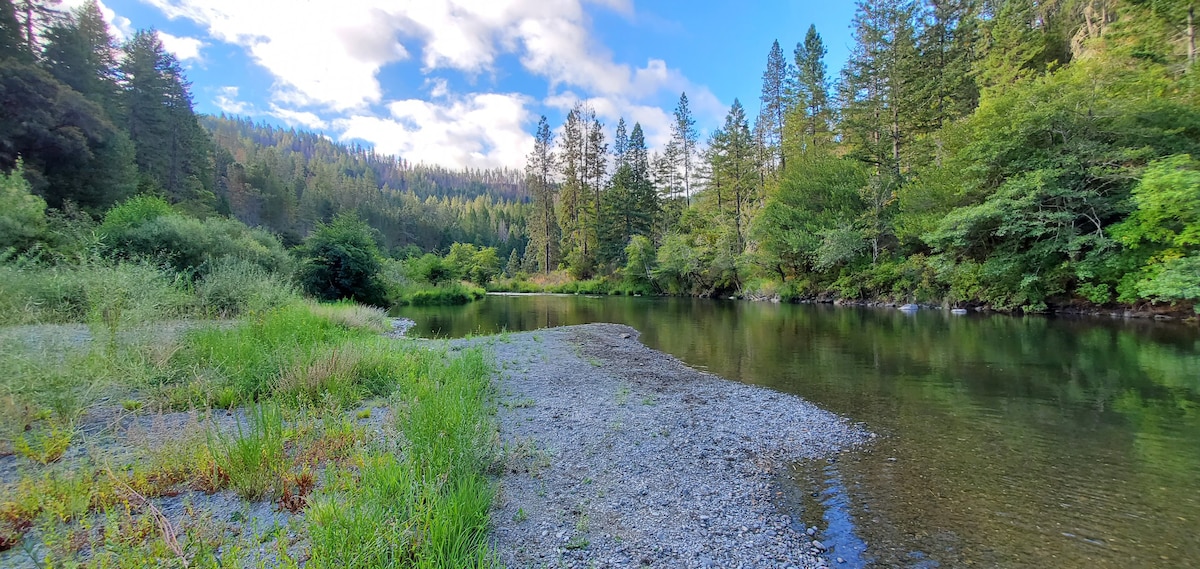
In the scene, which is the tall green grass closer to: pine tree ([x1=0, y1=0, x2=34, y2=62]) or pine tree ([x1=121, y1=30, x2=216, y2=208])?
pine tree ([x1=0, y1=0, x2=34, y2=62])

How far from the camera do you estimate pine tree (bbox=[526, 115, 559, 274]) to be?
2269 inches

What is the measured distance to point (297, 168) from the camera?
98500 mm

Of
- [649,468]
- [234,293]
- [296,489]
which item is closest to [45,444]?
[296,489]

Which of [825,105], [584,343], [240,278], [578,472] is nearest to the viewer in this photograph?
[578,472]

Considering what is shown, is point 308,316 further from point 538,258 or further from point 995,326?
point 538,258

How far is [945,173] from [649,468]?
86.3ft

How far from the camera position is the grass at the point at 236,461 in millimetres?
2582

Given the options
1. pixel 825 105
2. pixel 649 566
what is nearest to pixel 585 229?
pixel 825 105

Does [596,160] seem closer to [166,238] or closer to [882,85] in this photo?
[882,85]

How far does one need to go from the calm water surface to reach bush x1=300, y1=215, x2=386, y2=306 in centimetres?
1650

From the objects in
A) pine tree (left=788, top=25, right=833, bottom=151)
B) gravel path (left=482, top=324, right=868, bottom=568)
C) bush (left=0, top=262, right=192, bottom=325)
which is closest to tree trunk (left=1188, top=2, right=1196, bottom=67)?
pine tree (left=788, top=25, right=833, bottom=151)

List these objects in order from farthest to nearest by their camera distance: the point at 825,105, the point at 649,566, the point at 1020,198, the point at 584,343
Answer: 1. the point at 825,105
2. the point at 1020,198
3. the point at 584,343
4. the point at 649,566

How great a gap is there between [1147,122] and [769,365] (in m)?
19.2

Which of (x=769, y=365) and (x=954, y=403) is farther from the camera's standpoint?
(x=769, y=365)
